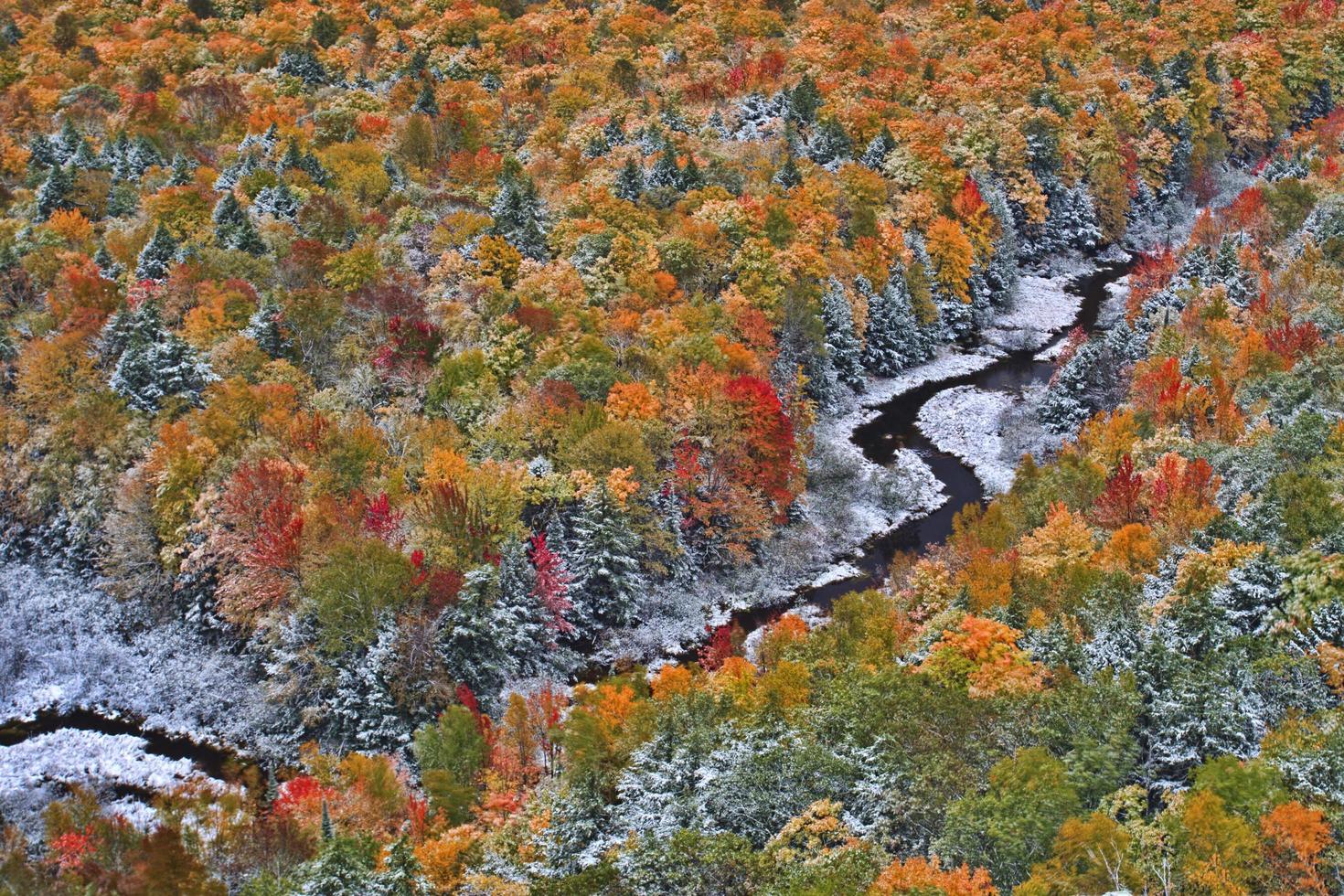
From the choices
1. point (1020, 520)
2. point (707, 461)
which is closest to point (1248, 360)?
point (1020, 520)

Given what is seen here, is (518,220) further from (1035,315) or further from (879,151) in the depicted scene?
(1035,315)

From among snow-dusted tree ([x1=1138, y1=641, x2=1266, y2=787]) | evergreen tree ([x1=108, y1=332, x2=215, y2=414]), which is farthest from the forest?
evergreen tree ([x1=108, y1=332, x2=215, y2=414])

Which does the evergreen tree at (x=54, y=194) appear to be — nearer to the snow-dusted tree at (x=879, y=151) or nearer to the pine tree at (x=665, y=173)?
the pine tree at (x=665, y=173)

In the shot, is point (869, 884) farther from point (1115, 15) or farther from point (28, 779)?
point (1115, 15)

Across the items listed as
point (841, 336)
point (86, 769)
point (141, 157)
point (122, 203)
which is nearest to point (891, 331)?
point (841, 336)

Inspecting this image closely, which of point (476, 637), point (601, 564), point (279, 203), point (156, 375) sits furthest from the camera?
point (279, 203)

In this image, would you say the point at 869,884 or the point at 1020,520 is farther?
the point at 1020,520

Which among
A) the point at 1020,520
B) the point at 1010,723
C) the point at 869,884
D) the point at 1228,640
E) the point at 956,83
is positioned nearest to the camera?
the point at 869,884
